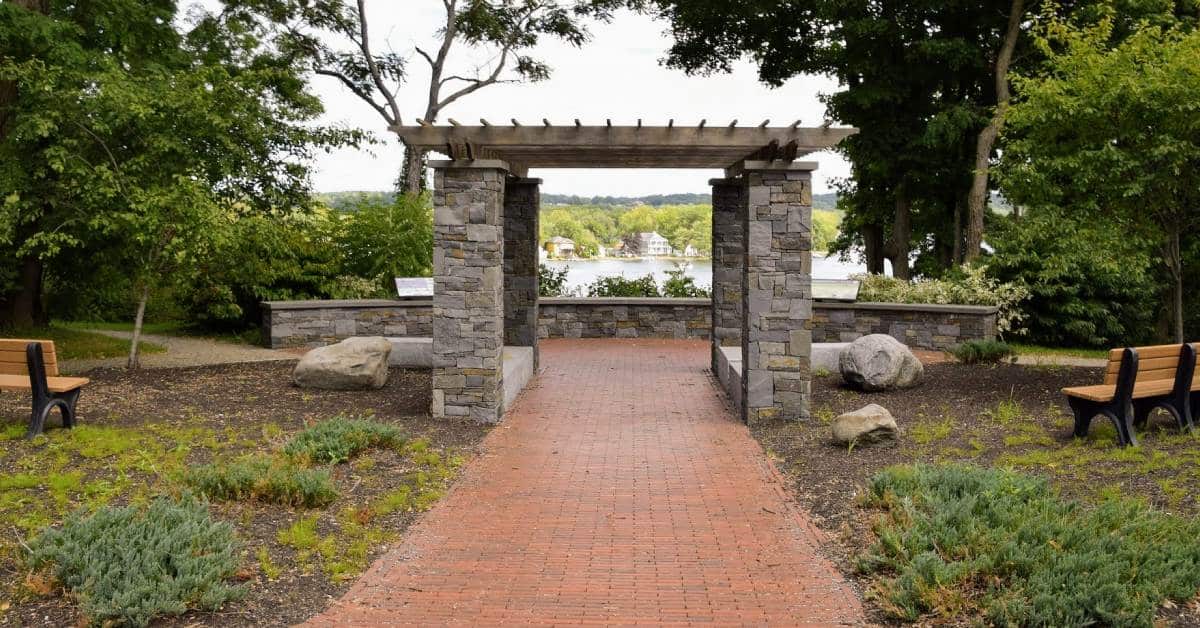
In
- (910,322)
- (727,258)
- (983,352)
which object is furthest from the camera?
(910,322)

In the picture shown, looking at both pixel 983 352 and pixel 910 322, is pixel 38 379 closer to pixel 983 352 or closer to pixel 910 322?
pixel 983 352

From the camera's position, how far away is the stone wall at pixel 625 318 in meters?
18.1

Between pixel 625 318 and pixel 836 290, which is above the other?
pixel 836 290

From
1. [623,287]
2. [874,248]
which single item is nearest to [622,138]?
[623,287]

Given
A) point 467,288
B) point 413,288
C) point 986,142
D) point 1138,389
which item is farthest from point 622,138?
point 986,142

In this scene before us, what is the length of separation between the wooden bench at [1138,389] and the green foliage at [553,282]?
12447mm

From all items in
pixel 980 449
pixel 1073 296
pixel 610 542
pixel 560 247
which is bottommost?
pixel 610 542

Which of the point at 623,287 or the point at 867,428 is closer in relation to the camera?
the point at 867,428

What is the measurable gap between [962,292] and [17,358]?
47.5ft

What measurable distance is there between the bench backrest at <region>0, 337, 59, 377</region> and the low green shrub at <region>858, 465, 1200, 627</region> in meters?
7.52

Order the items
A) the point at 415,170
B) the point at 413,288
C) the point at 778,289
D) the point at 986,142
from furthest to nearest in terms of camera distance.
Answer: the point at 415,170 < the point at 986,142 < the point at 413,288 < the point at 778,289

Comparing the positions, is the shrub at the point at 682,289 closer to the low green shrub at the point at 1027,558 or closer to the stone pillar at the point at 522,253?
the stone pillar at the point at 522,253

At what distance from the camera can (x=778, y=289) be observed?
32.0 feet

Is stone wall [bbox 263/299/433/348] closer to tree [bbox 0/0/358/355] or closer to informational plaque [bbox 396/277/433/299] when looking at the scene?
informational plaque [bbox 396/277/433/299]
